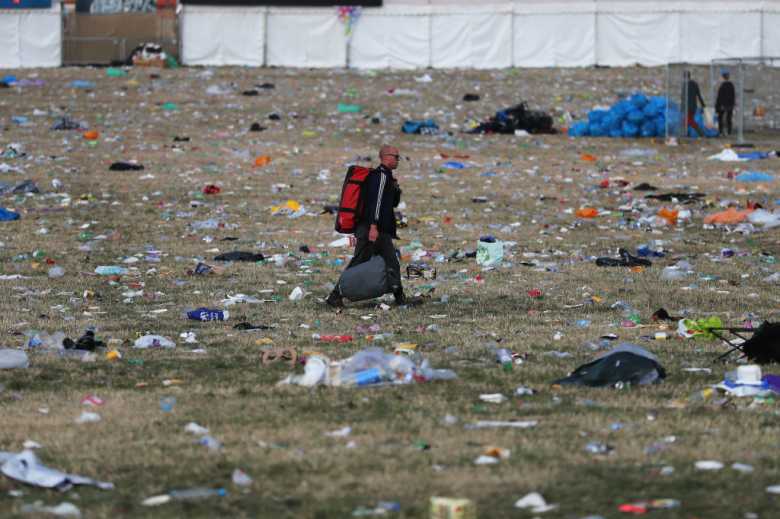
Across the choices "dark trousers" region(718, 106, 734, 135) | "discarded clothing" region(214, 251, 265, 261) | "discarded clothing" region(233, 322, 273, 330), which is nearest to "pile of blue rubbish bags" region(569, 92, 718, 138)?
"dark trousers" region(718, 106, 734, 135)

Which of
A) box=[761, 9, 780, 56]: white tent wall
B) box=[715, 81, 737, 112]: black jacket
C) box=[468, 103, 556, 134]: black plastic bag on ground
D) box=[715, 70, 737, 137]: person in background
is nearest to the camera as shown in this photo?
box=[715, 81, 737, 112]: black jacket

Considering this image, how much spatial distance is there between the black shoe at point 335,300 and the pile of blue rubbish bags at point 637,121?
17.4 m

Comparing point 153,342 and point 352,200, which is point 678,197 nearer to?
point 352,200

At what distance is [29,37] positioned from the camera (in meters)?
37.8

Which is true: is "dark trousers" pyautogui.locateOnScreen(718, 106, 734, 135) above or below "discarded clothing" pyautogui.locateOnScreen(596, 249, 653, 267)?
above

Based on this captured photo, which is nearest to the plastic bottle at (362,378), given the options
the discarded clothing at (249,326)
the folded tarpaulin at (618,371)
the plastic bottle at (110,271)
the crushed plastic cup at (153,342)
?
the folded tarpaulin at (618,371)

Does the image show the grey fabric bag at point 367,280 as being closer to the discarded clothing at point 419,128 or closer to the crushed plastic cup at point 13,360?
the crushed plastic cup at point 13,360

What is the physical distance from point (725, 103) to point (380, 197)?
17619mm

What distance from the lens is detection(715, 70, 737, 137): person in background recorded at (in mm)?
26914

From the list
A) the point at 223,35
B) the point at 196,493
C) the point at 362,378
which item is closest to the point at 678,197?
the point at 362,378

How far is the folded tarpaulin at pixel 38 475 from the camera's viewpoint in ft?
19.8

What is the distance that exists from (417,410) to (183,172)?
640 inches

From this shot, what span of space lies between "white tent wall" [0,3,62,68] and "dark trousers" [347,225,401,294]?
28270 millimetres

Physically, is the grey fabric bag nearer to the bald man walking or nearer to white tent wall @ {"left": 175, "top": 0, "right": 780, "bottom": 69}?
the bald man walking
